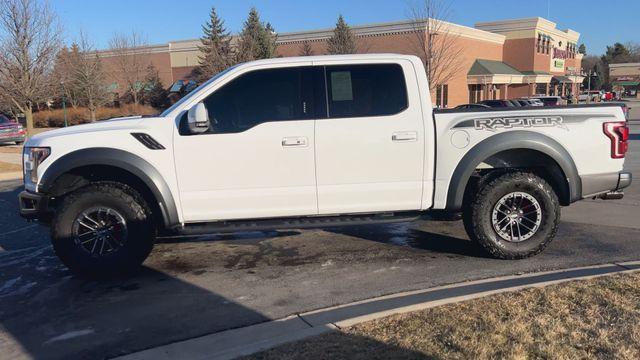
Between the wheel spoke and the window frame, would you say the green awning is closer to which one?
the window frame

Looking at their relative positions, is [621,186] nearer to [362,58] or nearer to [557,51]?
[362,58]

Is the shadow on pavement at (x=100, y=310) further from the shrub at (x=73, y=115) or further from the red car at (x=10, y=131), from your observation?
the shrub at (x=73, y=115)

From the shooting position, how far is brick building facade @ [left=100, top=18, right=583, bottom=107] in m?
42.7

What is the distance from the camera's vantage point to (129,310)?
14.5ft

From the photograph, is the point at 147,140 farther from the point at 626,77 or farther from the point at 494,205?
the point at 626,77

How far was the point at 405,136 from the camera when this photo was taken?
514 centimetres

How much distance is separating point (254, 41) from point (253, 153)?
3936cm

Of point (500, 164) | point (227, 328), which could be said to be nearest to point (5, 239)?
point (227, 328)

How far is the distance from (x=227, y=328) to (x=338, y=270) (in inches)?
64.1

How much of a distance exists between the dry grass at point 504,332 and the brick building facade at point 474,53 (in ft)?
117

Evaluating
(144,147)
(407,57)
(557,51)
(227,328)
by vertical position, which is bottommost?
(227,328)

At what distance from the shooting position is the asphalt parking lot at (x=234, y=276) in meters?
4.04

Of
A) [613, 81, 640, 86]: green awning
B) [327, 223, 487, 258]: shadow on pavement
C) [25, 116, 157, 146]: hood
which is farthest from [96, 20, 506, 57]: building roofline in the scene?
[613, 81, 640, 86]: green awning

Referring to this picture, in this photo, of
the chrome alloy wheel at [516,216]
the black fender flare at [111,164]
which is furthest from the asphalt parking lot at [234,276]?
the black fender flare at [111,164]
